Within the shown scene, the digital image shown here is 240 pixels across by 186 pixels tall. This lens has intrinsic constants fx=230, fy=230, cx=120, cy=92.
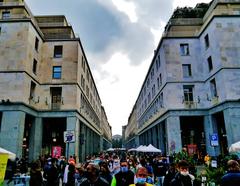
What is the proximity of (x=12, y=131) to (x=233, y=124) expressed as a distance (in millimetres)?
21516

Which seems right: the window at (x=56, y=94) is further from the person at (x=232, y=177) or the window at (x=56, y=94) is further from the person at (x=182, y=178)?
the person at (x=232, y=177)

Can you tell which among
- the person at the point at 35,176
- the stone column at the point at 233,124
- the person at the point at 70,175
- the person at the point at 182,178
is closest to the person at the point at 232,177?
the person at the point at 182,178

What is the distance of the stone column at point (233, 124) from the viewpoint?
73.3 feet

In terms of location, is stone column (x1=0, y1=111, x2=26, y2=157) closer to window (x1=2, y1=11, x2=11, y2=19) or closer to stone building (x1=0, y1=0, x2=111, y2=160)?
stone building (x1=0, y1=0, x2=111, y2=160)

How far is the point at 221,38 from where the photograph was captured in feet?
82.7

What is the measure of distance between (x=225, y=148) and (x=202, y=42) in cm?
1343

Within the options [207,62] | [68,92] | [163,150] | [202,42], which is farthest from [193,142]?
[68,92]

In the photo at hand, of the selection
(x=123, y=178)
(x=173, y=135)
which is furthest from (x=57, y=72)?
(x=123, y=178)

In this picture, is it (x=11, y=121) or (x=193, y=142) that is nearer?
(x=11, y=121)

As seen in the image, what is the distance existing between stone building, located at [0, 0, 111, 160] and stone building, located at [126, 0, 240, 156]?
11.6 meters

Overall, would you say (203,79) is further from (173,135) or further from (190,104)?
(173,135)

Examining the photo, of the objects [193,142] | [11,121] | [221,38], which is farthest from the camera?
[193,142]

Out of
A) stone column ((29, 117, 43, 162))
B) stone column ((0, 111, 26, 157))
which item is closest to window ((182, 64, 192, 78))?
stone column ((29, 117, 43, 162))

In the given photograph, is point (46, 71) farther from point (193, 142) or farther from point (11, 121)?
point (193, 142)
